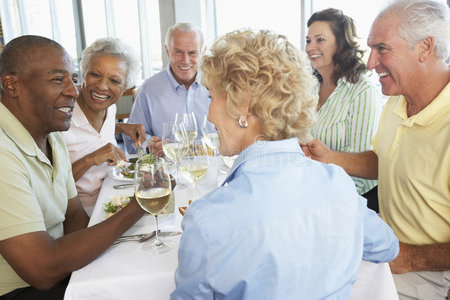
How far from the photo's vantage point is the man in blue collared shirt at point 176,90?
114 inches

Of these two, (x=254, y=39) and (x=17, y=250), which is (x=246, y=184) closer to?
(x=254, y=39)

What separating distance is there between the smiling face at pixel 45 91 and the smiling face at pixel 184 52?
1476mm

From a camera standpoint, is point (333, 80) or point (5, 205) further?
point (333, 80)

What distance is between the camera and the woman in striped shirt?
7.20 feet

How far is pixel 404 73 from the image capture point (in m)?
1.54

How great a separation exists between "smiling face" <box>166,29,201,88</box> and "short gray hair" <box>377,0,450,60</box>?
5.49 ft

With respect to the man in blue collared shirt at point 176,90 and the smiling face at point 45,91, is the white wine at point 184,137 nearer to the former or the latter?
the smiling face at point 45,91

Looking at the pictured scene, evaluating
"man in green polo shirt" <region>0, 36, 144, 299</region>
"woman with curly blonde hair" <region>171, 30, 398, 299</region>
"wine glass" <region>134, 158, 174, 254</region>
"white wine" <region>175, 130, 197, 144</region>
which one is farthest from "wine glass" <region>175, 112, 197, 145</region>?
"woman with curly blonde hair" <region>171, 30, 398, 299</region>

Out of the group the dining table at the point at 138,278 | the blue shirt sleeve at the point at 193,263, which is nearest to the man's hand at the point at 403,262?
the dining table at the point at 138,278

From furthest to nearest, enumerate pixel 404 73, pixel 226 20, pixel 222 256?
1. pixel 226 20
2. pixel 404 73
3. pixel 222 256

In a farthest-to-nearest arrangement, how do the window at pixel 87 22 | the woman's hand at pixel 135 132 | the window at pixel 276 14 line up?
the window at pixel 87 22 < the window at pixel 276 14 < the woman's hand at pixel 135 132

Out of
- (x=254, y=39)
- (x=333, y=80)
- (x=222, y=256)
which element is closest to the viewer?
(x=222, y=256)

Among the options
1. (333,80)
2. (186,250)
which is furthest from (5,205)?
(333,80)

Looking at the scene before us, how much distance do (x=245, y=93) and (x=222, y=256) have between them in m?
0.46
